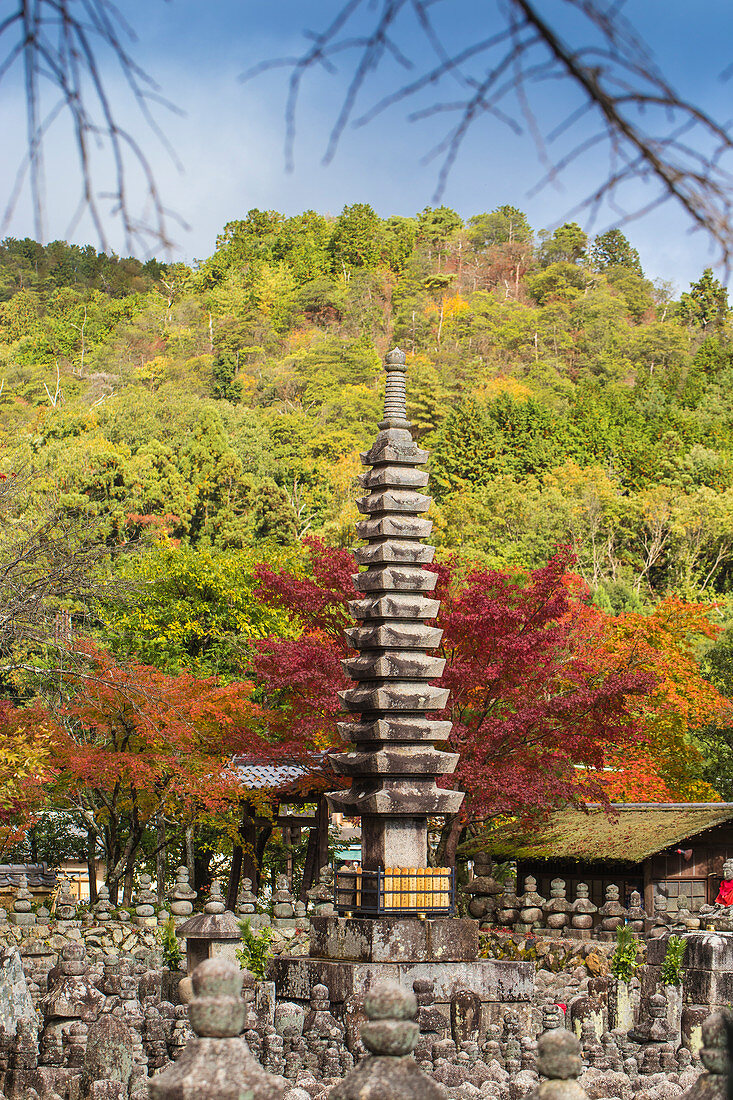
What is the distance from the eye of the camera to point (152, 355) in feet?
233

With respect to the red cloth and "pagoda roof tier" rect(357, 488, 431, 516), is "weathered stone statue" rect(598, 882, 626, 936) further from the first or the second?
"pagoda roof tier" rect(357, 488, 431, 516)

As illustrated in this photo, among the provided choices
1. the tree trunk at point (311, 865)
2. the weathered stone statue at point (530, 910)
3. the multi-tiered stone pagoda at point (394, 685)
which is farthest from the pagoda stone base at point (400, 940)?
the tree trunk at point (311, 865)

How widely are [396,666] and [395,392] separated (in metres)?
4.07

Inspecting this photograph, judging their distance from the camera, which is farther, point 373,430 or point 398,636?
point 373,430

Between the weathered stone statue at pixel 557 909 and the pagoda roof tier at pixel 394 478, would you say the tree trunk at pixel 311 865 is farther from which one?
the pagoda roof tier at pixel 394 478

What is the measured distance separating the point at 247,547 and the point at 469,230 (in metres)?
55.9

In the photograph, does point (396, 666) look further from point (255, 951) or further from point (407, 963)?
point (255, 951)

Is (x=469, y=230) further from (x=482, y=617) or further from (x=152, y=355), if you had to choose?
(x=482, y=617)

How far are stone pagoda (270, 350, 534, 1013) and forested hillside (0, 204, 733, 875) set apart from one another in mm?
4298

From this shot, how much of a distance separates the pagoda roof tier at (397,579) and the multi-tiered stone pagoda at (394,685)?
13 millimetres

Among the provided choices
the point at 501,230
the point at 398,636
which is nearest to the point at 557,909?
the point at 398,636

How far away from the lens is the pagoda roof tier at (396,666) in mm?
15055

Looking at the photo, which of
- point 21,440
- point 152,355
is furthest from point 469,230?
point 21,440

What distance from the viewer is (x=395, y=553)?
15570 millimetres
